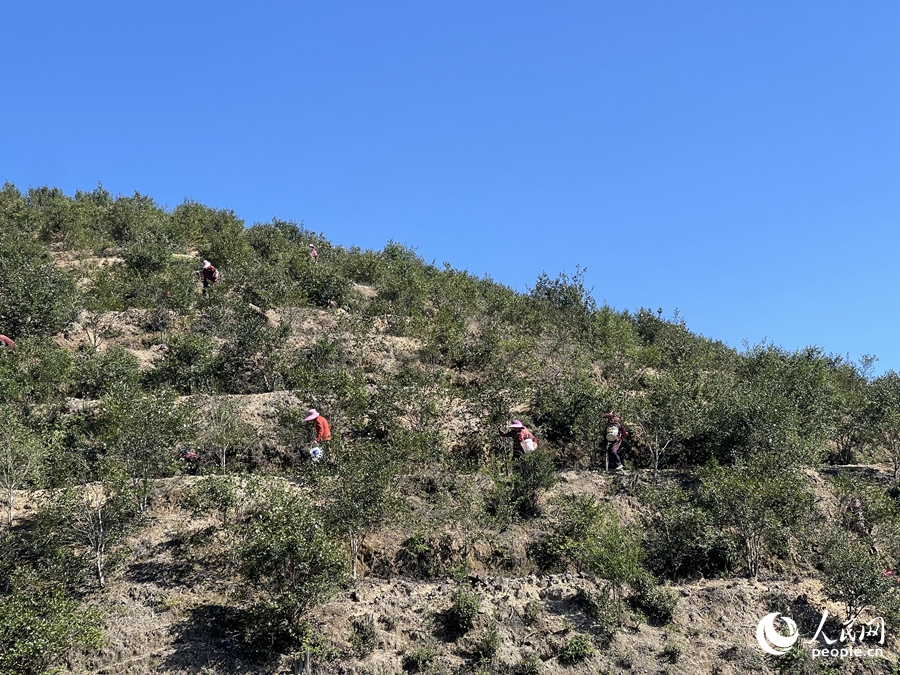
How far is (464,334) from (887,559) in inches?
540

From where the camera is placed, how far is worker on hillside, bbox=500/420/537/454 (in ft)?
46.8

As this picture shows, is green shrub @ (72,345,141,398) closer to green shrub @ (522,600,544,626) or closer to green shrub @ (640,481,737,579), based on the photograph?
green shrub @ (522,600,544,626)

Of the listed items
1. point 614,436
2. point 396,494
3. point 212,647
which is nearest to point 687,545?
point 614,436

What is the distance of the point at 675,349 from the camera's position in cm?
2477

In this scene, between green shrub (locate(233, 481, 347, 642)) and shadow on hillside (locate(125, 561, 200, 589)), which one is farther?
shadow on hillside (locate(125, 561, 200, 589))

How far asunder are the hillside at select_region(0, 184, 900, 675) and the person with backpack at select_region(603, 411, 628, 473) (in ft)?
1.17

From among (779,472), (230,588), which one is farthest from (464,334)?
(230,588)

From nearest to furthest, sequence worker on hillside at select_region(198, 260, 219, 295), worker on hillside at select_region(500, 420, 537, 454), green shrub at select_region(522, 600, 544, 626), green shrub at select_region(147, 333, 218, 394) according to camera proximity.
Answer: green shrub at select_region(522, 600, 544, 626) < worker on hillside at select_region(500, 420, 537, 454) < green shrub at select_region(147, 333, 218, 394) < worker on hillside at select_region(198, 260, 219, 295)

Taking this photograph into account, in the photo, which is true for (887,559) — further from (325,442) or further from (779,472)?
(325,442)

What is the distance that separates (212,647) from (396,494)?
12.7 ft

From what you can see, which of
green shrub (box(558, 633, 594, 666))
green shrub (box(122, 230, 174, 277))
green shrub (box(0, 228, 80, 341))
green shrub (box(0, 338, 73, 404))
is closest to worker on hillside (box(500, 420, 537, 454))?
green shrub (box(558, 633, 594, 666))

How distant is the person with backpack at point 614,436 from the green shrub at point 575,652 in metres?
6.58

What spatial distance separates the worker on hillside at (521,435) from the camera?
561 inches

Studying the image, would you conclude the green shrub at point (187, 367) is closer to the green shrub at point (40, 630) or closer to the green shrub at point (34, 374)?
the green shrub at point (34, 374)
